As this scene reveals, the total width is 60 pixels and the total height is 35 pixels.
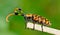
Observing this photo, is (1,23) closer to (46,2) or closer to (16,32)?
(16,32)

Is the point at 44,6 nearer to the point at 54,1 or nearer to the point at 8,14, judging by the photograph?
the point at 54,1

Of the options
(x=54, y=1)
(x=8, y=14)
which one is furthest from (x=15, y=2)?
(x=54, y=1)

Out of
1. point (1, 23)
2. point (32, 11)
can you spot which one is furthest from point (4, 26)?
point (32, 11)

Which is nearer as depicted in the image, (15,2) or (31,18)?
(31,18)

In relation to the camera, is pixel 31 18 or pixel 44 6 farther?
pixel 44 6

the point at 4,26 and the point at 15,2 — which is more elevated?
the point at 15,2

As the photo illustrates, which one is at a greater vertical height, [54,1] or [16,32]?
[54,1]
